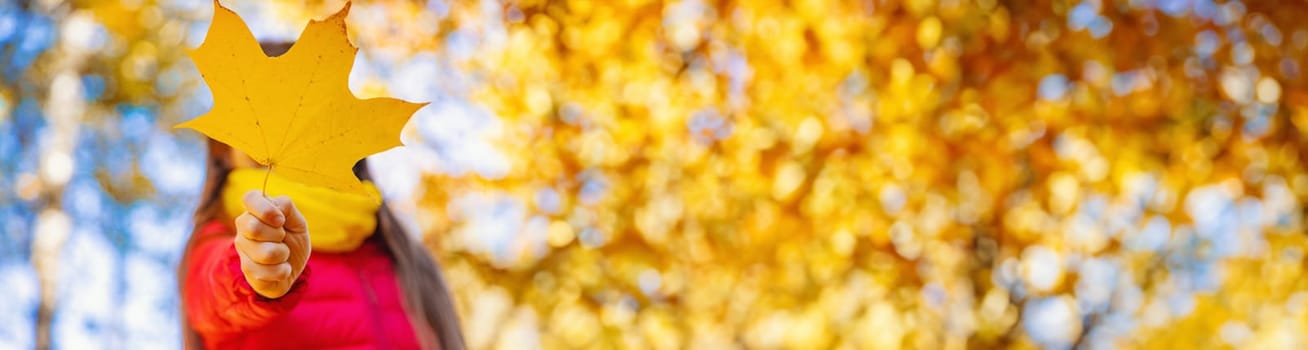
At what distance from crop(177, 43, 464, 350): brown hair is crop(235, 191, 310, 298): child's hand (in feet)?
1.58

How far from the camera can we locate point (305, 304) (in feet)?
5.22

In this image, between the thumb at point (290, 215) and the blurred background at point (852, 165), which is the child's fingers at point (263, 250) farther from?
the blurred background at point (852, 165)

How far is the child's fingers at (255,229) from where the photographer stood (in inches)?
39.4

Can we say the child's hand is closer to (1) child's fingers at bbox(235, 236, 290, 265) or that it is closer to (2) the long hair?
(1) child's fingers at bbox(235, 236, 290, 265)

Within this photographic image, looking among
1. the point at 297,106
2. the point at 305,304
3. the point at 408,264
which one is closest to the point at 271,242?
the point at 297,106

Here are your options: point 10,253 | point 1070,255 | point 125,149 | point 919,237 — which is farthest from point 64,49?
point 1070,255

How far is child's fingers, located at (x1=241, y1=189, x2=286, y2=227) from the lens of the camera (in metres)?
0.98

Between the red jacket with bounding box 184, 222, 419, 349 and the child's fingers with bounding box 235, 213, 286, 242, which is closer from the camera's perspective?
the child's fingers with bounding box 235, 213, 286, 242

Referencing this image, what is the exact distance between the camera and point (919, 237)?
14.7 feet

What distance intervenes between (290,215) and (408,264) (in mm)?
738

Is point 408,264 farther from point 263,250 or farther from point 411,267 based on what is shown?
point 263,250

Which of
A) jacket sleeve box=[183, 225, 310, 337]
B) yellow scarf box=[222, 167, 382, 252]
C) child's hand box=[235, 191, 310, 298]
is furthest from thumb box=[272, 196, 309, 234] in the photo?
yellow scarf box=[222, 167, 382, 252]

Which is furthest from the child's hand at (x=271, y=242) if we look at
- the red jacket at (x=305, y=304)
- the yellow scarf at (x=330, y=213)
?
the yellow scarf at (x=330, y=213)

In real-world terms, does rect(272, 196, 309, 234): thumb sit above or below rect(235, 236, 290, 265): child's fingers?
above
